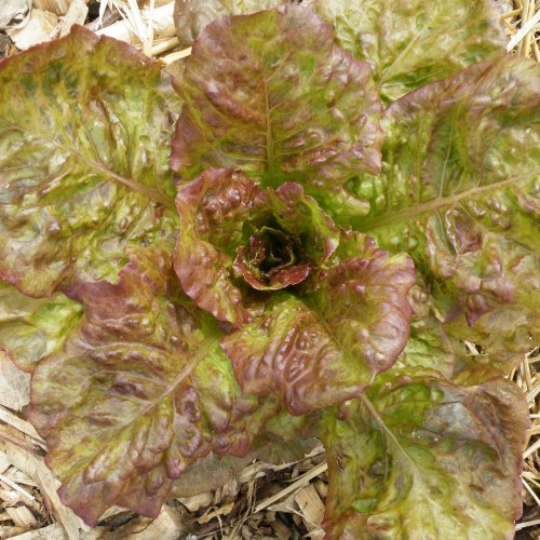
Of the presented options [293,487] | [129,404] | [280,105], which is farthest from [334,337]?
[293,487]

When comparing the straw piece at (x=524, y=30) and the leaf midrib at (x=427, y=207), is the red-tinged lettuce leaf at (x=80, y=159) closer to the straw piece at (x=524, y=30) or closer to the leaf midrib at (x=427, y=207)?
the leaf midrib at (x=427, y=207)

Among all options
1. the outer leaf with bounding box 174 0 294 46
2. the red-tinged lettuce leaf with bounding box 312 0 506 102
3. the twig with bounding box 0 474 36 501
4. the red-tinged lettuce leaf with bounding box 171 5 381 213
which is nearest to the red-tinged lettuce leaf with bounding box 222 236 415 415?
the red-tinged lettuce leaf with bounding box 171 5 381 213

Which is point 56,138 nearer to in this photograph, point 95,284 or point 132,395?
point 95,284

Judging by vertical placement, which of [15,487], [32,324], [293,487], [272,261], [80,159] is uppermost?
[80,159]

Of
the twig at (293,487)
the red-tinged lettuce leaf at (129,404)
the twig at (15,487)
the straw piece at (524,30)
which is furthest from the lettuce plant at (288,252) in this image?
the twig at (15,487)

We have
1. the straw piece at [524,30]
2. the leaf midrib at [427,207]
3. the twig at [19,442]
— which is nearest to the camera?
the leaf midrib at [427,207]

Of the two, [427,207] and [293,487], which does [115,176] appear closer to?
[427,207]
